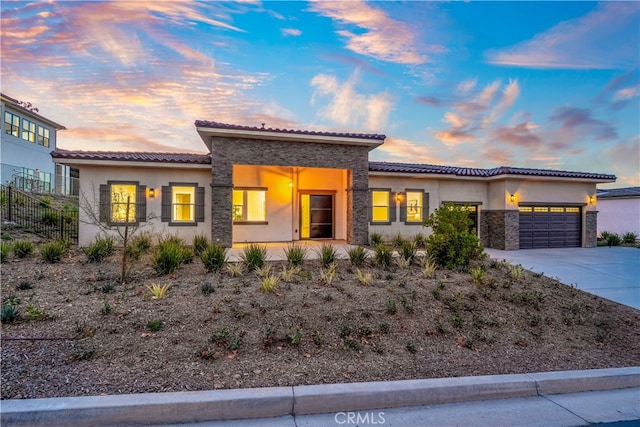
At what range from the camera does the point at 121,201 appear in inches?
509

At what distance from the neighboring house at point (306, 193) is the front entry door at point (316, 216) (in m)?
0.05

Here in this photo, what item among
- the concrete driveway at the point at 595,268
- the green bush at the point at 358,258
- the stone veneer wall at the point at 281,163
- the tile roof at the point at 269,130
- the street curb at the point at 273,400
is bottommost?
the street curb at the point at 273,400

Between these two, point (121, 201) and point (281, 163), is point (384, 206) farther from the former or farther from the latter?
point (121, 201)

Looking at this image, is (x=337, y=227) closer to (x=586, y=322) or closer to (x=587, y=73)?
(x=586, y=322)

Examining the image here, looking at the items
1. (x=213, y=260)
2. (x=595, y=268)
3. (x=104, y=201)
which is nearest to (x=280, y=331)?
(x=213, y=260)

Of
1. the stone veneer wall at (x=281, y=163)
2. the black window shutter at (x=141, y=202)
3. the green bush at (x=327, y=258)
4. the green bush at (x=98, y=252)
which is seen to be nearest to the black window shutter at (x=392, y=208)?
the stone veneer wall at (x=281, y=163)

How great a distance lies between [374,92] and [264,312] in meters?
11.7

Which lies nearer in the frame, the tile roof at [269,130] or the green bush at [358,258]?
the green bush at [358,258]

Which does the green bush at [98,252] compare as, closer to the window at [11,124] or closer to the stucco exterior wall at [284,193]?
the stucco exterior wall at [284,193]

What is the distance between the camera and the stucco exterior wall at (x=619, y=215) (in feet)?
74.3

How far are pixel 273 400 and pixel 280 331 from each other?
5.29 feet

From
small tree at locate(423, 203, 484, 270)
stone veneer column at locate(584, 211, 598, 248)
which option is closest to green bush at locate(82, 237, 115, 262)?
small tree at locate(423, 203, 484, 270)

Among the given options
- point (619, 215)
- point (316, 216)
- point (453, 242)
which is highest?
point (619, 215)

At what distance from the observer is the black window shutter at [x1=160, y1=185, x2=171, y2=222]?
43.2ft
